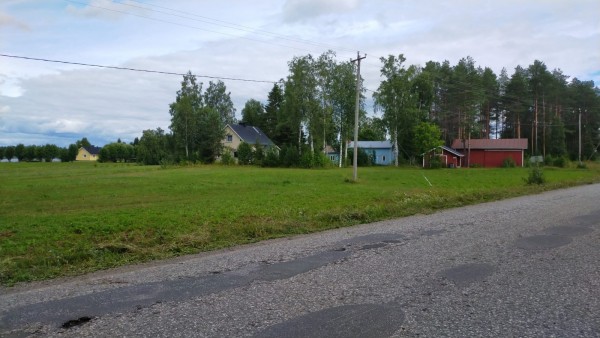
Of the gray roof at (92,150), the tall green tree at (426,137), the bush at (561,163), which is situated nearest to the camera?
the bush at (561,163)

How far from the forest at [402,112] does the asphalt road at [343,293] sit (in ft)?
164

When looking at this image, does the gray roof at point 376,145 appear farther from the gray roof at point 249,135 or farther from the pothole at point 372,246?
the pothole at point 372,246

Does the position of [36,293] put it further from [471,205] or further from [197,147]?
[197,147]

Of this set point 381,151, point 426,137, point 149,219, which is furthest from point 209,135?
point 149,219

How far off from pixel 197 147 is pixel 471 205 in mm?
56124

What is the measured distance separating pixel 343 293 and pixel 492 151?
72.8 meters

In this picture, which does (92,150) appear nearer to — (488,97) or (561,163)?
(488,97)

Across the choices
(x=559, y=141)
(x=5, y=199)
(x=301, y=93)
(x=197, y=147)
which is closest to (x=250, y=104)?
(x=197, y=147)

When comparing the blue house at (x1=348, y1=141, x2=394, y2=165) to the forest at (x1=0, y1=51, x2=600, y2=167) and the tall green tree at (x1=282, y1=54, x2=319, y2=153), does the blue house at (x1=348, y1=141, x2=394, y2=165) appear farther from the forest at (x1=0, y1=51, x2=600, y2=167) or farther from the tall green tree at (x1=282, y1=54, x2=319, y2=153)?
the tall green tree at (x1=282, y1=54, x2=319, y2=153)

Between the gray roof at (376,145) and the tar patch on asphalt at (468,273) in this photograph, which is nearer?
the tar patch on asphalt at (468,273)

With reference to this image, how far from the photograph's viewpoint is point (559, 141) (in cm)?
7544

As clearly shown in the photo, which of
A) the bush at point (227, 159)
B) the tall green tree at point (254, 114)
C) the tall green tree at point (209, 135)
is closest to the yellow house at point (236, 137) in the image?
the tall green tree at point (209, 135)

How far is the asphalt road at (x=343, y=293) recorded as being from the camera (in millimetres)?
4816

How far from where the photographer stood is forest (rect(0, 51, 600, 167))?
61375 millimetres
